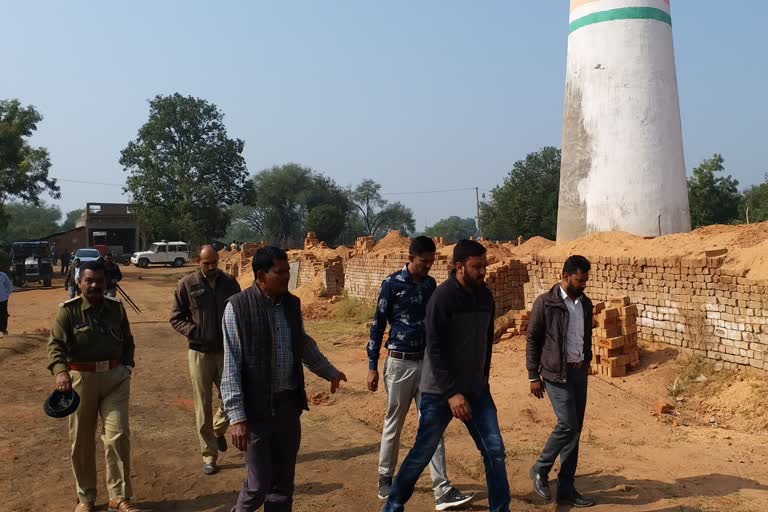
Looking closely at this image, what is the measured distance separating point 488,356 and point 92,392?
2612 millimetres

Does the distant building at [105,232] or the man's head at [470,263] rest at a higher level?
the distant building at [105,232]

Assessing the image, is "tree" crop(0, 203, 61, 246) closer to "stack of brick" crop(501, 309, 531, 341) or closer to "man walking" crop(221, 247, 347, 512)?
"stack of brick" crop(501, 309, 531, 341)

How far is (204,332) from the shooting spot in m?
5.00

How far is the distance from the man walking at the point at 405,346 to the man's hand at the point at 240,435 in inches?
55.6

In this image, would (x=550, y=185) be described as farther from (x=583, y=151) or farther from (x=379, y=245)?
(x=583, y=151)

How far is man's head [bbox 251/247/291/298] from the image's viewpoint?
3.16 m

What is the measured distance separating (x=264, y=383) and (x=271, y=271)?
1.87ft

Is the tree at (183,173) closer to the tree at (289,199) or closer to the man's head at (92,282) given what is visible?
the tree at (289,199)

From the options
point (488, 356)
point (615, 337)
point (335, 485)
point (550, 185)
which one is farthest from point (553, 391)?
point (550, 185)

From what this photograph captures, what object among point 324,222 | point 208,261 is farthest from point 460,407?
point 324,222

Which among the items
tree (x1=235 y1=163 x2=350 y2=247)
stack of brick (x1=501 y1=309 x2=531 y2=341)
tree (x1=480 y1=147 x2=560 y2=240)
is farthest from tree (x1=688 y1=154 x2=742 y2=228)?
tree (x1=235 y1=163 x2=350 y2=247)

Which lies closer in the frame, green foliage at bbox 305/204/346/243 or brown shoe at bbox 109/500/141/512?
brown shoe at bbox 109/500/141/512

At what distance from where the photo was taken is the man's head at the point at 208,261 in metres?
5.17

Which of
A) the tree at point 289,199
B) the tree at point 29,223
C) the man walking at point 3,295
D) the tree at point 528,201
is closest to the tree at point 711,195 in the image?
the tree at point 528,201
